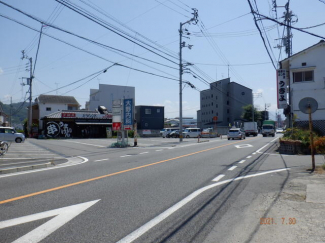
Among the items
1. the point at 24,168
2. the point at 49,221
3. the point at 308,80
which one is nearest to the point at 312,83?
the point at 308,80

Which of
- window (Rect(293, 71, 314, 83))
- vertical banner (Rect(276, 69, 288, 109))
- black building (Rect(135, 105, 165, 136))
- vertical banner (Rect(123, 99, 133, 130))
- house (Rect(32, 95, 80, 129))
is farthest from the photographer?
black building (Rect(135, 105, 165, 136))

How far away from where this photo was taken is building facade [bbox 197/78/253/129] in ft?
242

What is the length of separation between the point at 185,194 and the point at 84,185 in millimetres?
2781

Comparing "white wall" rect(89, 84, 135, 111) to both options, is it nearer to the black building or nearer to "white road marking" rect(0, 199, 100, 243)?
the black building

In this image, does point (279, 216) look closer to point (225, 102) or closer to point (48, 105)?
point (48, 105)

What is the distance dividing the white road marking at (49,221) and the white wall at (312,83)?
22.8m

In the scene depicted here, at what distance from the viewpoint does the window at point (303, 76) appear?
24766mm

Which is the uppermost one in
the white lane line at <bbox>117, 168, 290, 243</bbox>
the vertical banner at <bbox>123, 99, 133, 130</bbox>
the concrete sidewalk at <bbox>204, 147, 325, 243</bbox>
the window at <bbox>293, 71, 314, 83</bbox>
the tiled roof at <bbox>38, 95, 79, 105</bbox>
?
the tiled roof at <bbox>38, 95, 79, 105</bbox>

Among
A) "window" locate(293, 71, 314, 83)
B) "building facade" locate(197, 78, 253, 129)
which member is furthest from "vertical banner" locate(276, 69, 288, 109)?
"building facade" locate(197, 78, 253, 129)

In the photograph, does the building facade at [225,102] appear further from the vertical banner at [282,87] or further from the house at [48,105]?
the vertical banner at [282,87]

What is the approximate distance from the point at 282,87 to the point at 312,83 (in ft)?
9.80

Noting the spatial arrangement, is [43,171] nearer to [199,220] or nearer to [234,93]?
[199,220]

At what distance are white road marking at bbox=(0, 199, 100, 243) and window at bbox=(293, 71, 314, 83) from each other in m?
24.3

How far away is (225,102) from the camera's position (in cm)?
7400
